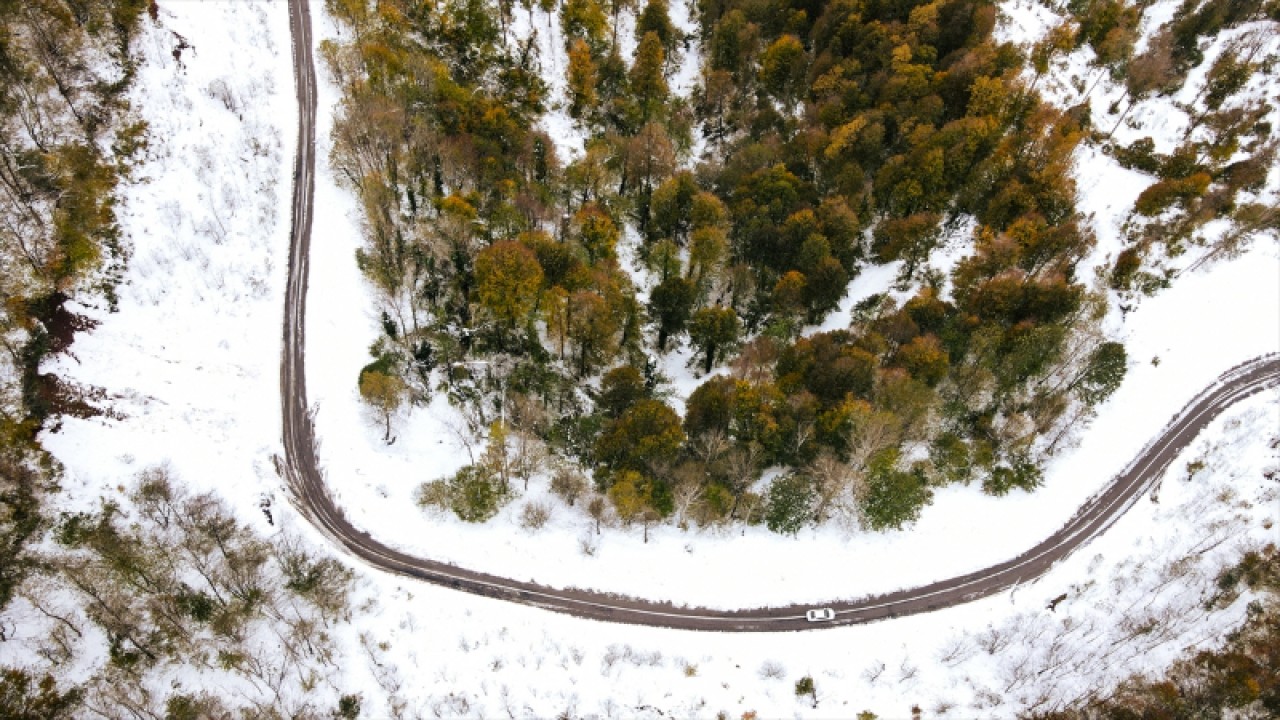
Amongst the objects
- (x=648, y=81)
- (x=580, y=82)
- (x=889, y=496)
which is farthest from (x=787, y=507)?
(x=580, y=82)

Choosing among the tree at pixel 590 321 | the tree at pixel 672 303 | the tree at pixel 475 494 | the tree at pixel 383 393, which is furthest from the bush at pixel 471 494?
the tree at pixel 672 303

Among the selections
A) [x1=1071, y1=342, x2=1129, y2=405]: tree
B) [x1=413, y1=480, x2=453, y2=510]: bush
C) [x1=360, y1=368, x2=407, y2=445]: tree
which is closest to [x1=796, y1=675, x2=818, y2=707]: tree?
[x1=413, y1=480, x2=453, y2=510]: bush

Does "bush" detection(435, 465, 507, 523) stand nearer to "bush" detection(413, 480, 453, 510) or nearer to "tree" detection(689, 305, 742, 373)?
"bush" detection(413, 480, 453, 510)

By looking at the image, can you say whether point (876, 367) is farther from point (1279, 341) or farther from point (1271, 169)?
point (1271, 169)

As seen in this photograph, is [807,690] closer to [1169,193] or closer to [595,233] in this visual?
[595,233]

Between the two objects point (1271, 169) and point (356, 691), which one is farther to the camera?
point (1271, 169)

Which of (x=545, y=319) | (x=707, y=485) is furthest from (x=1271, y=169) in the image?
(x=545, y=319)

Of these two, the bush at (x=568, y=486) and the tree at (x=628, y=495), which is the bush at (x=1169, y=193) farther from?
the bush at (x=568, y=486)
